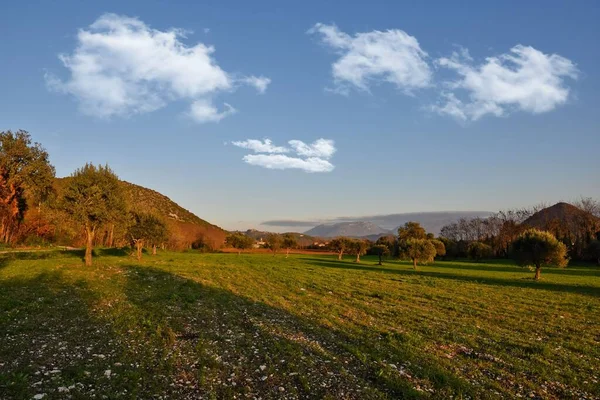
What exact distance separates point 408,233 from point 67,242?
145 m

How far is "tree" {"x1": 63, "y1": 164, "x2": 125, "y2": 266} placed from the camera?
1784 inches

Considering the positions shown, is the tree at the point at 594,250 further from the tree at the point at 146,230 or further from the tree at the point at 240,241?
the tree at the point at 146,230

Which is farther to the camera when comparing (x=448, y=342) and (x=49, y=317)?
(x=49, y=317)

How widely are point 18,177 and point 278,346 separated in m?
89.8

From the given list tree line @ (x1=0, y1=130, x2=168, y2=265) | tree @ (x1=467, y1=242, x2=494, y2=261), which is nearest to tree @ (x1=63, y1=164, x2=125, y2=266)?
tree line @ (x1=0, y1=130, x2=168, y2=265)

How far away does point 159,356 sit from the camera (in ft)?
46.6

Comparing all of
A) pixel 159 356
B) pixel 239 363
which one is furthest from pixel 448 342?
pixel 159 356

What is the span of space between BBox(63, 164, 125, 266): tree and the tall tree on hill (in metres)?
45.0

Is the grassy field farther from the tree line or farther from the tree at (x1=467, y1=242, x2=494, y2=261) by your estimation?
the tree at (x1=467, y1=242, x2=494, y2=261)

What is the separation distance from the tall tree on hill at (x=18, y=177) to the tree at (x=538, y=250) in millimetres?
100740

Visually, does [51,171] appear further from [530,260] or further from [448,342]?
[530,260]

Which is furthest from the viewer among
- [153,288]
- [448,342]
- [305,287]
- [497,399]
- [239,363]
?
[305,287]

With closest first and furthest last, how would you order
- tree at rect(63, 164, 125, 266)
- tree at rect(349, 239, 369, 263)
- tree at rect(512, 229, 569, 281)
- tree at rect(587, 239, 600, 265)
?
tree at rect(63, 164, 125, 266)
tree at rect(512, 229, 569, 281)
tree at rect(587, 239, 600, 265)
tree at rect(349, 239, 369, 263)

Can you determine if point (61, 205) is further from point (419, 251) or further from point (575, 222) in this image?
point (575, 222)
